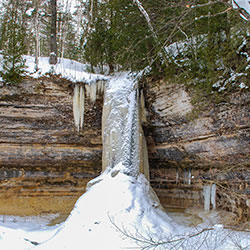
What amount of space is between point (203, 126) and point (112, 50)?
4286 mm

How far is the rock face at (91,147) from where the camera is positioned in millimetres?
6754

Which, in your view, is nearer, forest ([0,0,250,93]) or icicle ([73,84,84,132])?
forest ([0,0,250,93])

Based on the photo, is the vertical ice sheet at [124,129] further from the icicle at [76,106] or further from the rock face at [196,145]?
the icicle at [76,106]

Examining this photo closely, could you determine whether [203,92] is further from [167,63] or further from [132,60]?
[132,60]

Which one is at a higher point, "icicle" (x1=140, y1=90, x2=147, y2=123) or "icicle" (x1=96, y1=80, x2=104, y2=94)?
"icicle" (x1=96, y1=80, x2=104, y2=94)

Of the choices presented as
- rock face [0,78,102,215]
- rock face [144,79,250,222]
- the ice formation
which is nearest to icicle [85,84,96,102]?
the ice formation

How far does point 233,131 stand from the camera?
6246 millimetres

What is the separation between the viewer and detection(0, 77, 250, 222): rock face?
6754 mm

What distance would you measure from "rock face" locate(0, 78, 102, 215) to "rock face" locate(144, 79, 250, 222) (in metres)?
1.99

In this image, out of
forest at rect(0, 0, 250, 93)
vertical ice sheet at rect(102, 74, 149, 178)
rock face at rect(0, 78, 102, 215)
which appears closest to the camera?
forest at rect(0, 0, 250, 93)

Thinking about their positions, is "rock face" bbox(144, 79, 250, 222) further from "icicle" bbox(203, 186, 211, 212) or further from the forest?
the forest

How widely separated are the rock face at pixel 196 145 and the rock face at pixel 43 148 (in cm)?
199

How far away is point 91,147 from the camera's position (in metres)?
9.00

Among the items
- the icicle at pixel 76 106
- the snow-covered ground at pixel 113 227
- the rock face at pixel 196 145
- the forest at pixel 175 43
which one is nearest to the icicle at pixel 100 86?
the icicle at pixel 76 106
